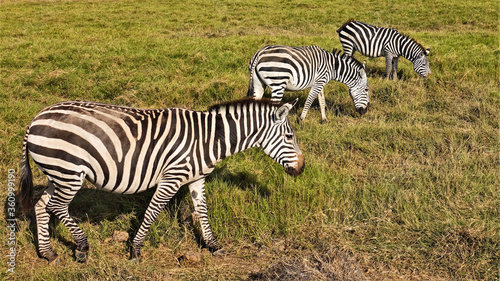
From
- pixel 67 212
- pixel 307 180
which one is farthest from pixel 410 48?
pixel 67 212

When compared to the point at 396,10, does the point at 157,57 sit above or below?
Answer: below

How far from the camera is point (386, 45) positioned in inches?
484

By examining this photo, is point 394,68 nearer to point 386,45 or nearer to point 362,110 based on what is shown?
point 386,45

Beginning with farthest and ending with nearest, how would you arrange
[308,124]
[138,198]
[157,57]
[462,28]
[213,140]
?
[462,28] → [157,57] → [308,124] → [138,198] → [213,140]

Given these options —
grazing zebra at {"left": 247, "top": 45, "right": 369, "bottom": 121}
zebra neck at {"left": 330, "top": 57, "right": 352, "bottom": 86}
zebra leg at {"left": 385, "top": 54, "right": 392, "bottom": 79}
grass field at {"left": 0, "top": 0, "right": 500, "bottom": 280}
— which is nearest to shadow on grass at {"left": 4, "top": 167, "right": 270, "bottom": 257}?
grass field at {"left": 0, "top": 0, "right": 500, "bottom": 280}

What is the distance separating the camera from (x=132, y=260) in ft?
14.8

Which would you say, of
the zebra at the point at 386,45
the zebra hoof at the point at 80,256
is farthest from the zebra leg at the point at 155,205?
the zebra at the point at 386,45

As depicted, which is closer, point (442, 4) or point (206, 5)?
point (442, 4)

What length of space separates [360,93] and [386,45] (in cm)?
409

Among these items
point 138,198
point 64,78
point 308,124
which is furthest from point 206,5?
point 138,198

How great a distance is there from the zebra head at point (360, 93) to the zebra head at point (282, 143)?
456cm

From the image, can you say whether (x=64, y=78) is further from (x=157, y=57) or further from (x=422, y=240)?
(x=422, y=240)

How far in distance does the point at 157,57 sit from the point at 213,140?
8.37 m

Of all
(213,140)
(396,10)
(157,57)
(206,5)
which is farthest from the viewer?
(206,5)
